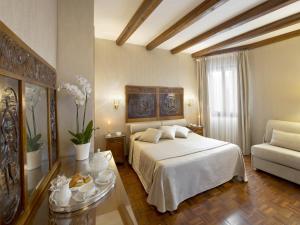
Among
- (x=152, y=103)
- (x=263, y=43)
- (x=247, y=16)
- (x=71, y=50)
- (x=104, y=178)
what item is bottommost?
(x=104, y=178)

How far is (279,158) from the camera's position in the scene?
2.55 metres

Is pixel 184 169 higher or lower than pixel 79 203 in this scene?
lower

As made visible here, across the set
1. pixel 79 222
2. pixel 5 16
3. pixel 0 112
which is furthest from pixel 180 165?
pixel 5 16

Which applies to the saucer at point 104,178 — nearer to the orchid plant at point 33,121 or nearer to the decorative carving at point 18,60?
the orchid plant at point 33,121

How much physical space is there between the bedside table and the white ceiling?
230 centimetres

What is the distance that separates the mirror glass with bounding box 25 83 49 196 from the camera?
0.85 m

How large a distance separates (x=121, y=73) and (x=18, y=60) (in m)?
3.05

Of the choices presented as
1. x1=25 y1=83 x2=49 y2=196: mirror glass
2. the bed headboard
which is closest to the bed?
the bed headboard

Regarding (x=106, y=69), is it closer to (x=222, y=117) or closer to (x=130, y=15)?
(x=130, y=15)

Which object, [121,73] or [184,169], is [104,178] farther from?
[121,73]

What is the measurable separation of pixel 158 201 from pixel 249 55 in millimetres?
4214

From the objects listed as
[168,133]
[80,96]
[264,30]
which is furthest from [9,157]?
[264,30]

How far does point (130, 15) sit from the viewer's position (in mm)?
2439

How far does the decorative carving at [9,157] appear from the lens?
57cm
